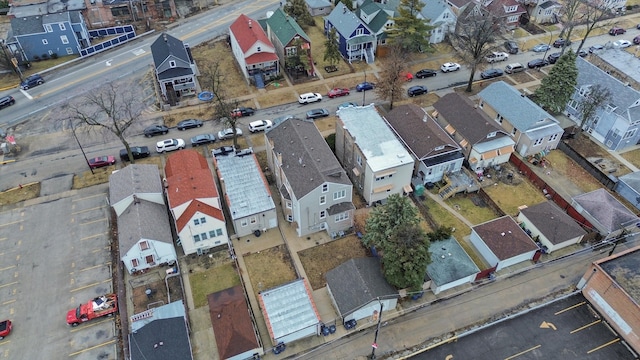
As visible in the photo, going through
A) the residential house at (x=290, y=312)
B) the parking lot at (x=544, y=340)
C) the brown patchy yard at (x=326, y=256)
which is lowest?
the parking lot at (x=544, y=340)

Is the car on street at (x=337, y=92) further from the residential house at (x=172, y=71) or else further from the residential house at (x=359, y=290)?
the residential house at (x=359, y=290)

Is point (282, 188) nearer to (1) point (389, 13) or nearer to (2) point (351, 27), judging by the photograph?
(2) point (351, 27)

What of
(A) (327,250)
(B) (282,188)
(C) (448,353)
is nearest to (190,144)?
(B) (282,188)

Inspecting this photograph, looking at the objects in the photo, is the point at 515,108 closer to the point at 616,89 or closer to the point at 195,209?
→ the point at 616,89

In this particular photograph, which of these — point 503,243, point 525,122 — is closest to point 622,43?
point 525,122

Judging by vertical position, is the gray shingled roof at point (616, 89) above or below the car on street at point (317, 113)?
above

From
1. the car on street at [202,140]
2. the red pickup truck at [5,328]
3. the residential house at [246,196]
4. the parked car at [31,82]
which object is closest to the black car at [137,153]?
the car on street at [202,140]

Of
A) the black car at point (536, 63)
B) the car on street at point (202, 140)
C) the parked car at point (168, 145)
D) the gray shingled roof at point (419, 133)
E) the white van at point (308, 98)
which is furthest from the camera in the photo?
the black car at point (536, 63)
